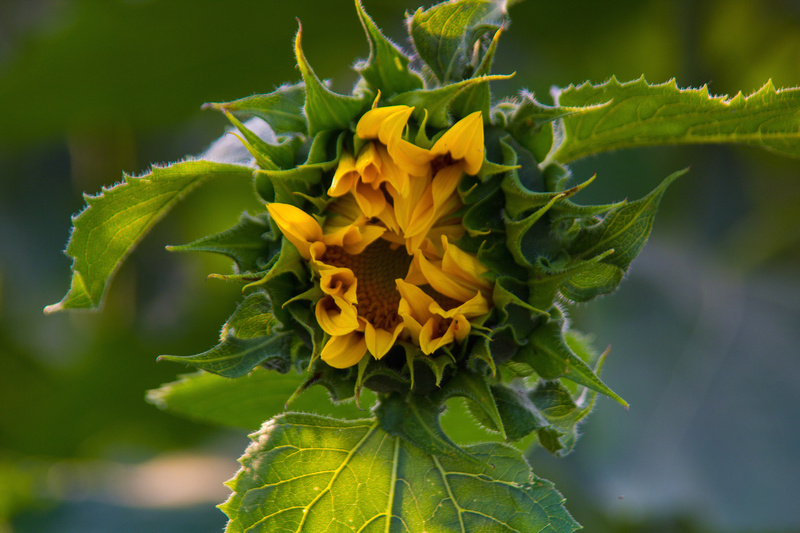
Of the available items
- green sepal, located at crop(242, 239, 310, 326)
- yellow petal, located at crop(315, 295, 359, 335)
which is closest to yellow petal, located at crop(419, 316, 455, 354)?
yellow petal, located at crop(315, 295, 359, 335)

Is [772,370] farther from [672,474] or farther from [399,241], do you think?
[399,241]

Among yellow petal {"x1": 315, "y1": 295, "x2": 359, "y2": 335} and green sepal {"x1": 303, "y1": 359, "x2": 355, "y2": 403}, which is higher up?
yellow petal {"x1": 315, "y1": 295, "x2": 359, "y2": 335}

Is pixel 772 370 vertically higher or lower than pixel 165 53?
lower

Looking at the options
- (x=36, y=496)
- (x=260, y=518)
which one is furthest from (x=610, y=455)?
(x=36, y=496)

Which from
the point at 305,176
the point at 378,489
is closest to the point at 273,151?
the point at 305,176

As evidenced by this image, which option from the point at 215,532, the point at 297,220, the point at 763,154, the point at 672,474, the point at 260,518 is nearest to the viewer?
the point at 297,220

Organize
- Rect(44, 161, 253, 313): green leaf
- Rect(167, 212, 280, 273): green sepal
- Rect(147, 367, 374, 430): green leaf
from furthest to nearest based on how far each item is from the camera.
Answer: Rect(147, 367, 374, 430): green leaf, Rect(44, 161, 253, 313): green leaf, Rect(167, 212, 280, 273): green sepal

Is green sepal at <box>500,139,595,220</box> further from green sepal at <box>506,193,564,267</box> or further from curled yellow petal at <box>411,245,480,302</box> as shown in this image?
curled yellow petal at <box>411,245,480,302</box>

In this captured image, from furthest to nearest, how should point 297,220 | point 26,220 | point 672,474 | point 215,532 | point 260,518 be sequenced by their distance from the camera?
point 26,220 → point 215,532 → point 672,474 → point 260,518 → point 297,220
